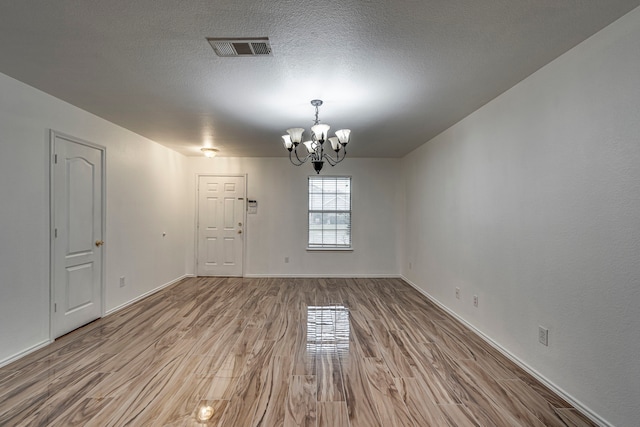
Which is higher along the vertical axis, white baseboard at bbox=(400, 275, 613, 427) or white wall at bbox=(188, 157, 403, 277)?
white wall at bbox=(188, 157, 403, 277)

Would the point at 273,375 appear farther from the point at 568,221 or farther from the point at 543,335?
the point at 568,221

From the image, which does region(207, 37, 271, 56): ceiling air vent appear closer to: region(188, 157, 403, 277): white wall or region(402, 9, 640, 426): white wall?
region(402, 9, 640, 426): white wall

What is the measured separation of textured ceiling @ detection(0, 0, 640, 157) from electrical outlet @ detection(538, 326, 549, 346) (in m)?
2.01

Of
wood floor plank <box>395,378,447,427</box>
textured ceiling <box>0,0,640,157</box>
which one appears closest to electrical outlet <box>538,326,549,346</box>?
wood floor plank <box>395,378,447,427</box>

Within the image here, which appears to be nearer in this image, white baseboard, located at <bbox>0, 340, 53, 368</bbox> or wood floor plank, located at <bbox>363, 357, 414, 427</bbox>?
wood floor plank, located at <bbox>363, 357, 414, 427</bbox>

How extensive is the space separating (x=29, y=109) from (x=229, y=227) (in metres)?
3.54

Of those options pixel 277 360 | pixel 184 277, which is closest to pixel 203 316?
pixel 277 360

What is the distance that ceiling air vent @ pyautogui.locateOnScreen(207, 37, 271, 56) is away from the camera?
1877mm

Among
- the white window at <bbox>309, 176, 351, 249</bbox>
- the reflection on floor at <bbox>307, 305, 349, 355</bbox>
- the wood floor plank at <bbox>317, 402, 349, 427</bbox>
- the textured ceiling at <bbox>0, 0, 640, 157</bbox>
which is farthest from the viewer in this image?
the white window at <bbox>309, 176, 351, 249</bbox>

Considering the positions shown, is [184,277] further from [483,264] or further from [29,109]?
[483,264]

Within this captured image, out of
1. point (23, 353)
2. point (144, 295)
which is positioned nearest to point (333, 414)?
point (23, 353)

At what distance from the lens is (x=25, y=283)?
2604 mm

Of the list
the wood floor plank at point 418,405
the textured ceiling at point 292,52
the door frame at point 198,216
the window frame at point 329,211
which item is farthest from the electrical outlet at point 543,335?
the door frame at point 198,216

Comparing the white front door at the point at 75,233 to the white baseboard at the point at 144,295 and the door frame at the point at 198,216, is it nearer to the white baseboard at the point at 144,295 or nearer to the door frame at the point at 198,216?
the white baseboard at the point at 144,295
